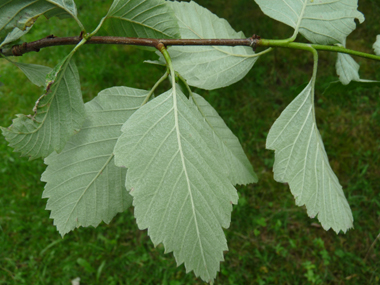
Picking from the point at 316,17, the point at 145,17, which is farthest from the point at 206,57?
the point at 316,17

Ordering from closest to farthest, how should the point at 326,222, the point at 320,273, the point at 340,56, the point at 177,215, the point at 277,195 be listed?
the point at 177,215, the point at 326,222, the point at 340,56, the point at 320,273, the point at 277,195

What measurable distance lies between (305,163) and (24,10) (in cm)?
91

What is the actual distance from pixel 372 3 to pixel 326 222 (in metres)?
3.63

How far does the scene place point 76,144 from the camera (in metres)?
0.96

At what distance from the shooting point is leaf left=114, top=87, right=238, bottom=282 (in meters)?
0.79

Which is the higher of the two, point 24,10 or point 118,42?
point 24,10

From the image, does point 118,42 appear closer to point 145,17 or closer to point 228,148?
point 145,17

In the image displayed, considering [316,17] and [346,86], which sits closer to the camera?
[316,17]

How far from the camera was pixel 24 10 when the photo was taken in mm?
811

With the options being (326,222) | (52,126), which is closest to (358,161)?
(326,222)

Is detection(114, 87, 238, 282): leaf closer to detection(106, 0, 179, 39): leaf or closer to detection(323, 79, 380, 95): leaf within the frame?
detection(106, 0, 179, 39): leaf

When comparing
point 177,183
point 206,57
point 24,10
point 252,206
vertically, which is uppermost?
point 24,10

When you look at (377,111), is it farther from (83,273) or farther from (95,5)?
(95,5)

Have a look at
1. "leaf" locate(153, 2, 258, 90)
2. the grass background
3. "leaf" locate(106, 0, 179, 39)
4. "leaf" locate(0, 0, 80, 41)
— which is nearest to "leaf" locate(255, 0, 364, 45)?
"leaf" locate(153, 2, 258, 90)
